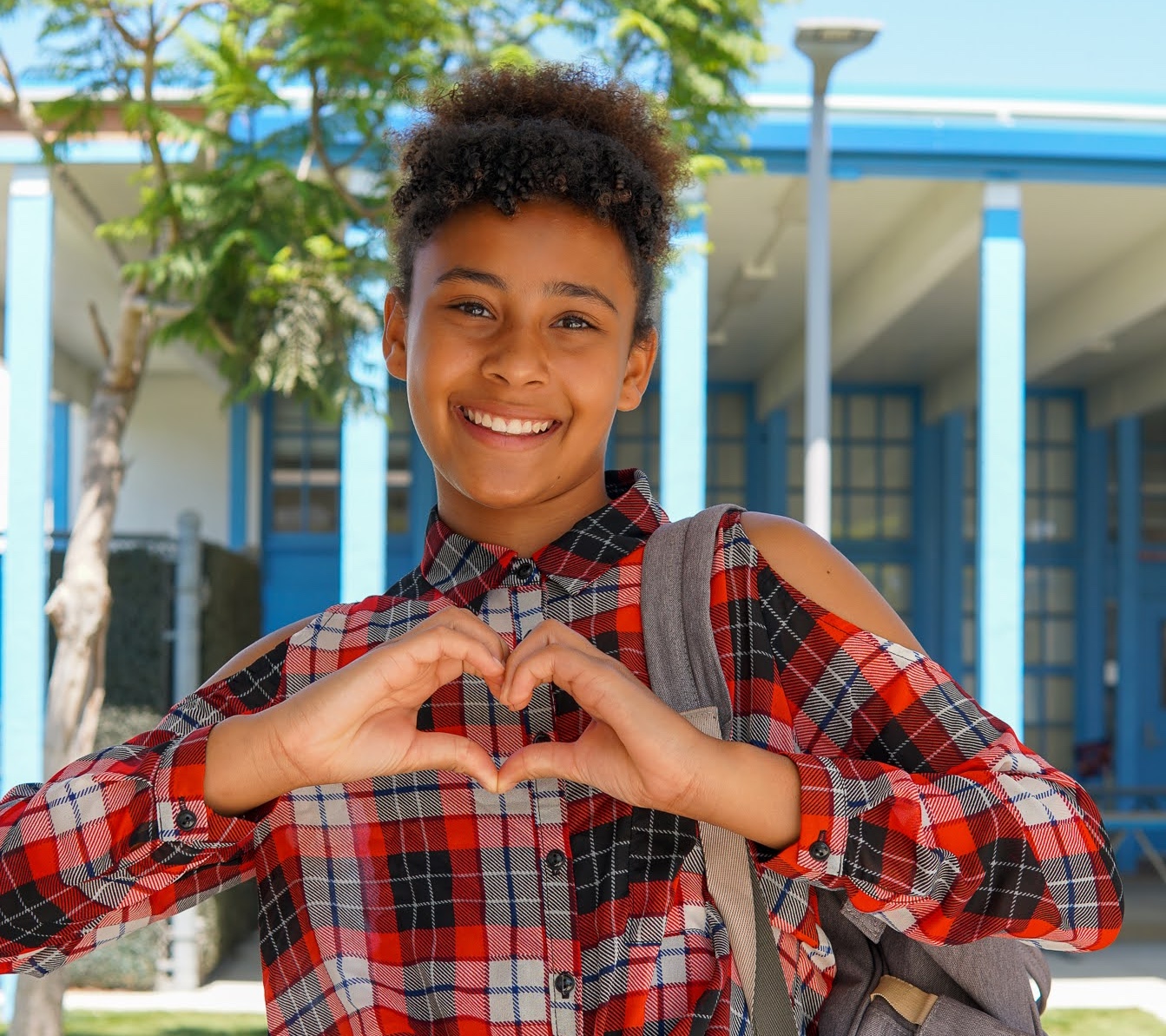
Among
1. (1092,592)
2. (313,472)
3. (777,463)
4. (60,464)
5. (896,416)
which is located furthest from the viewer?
(896,416)

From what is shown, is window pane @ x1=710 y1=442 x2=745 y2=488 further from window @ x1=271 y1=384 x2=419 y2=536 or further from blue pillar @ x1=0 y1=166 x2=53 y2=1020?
blue pillar @ x1=0 y1=166 x2=53 y2=1020

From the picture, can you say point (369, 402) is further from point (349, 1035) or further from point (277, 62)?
point (349, 1035)

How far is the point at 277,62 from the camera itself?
460 centimetres

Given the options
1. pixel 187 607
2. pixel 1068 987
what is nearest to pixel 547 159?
pixel 187 607

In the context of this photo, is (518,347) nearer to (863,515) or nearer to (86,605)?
(86,605)

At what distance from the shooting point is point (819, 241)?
629 centimetres

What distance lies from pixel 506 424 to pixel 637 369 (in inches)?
10.6

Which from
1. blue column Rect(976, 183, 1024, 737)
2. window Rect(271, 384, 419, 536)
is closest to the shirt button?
blue column Rect(976, 183, 1024, 737)

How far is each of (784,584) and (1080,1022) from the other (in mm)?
6915

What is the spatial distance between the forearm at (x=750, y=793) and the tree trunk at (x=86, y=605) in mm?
4230

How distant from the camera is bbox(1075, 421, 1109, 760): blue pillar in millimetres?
14531

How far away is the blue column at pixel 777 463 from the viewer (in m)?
14.0

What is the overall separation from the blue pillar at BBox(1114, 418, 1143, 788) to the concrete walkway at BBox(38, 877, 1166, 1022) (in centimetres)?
430

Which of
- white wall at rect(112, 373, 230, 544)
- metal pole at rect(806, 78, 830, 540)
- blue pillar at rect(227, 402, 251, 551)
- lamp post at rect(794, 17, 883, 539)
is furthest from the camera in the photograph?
white wall at rect(112, 373, 230, 544)
